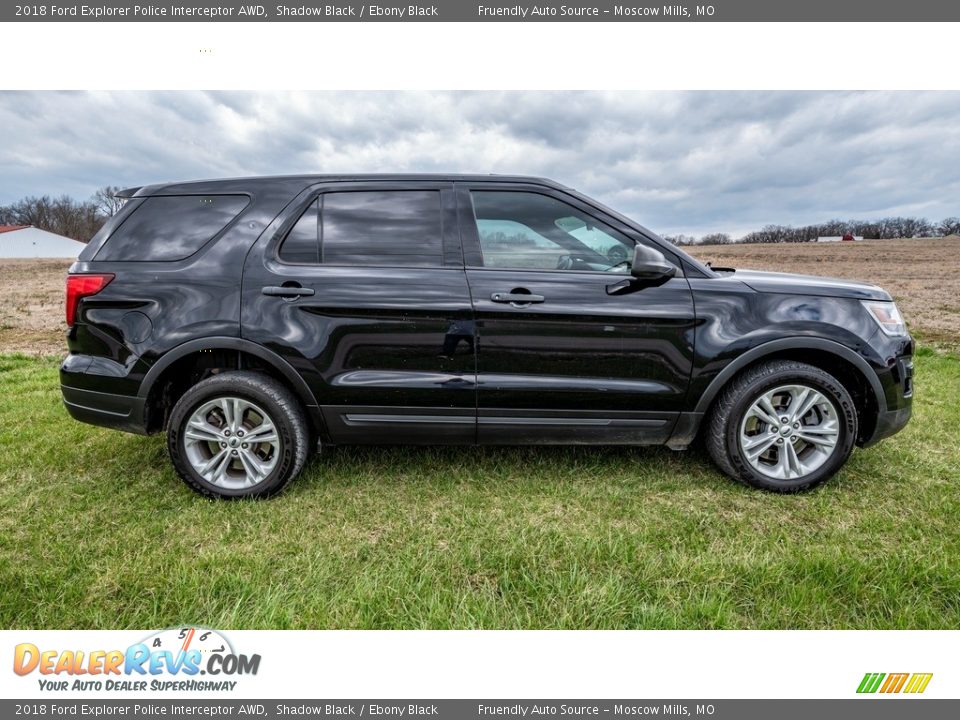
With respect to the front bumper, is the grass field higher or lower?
lower

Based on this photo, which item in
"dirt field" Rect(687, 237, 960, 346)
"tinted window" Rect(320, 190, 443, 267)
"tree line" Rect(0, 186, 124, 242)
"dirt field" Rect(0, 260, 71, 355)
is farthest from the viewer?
"tree line" Rect(0, 186, 124, 242)

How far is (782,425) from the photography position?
278cm

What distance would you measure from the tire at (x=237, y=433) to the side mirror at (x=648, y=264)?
2.05 meters

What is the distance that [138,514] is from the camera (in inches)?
100

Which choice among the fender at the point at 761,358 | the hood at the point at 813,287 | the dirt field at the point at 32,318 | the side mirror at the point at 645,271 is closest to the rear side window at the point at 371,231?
the side mirror at the point at 645,271

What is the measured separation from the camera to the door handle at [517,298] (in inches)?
104

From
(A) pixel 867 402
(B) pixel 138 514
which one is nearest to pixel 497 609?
(B) pixel 138 514

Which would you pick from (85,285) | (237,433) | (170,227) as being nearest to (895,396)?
(237,433)

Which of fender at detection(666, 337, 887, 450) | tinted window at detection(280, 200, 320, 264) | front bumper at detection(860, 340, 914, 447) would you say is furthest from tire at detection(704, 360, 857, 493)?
tinted window at detection(280, 200, 320, 264)

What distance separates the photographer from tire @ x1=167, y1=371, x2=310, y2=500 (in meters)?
Result: 2.66

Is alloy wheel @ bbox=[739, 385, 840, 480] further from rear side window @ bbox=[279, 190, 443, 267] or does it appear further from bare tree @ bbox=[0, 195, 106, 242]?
bare tree @ bbox=[0, 195, 106, 242]

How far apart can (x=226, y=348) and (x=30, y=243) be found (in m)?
42.4

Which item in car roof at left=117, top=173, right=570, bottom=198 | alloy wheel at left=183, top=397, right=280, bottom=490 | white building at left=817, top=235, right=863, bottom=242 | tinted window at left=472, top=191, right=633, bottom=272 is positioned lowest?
alloy wheel at left=183, top=397, right=280, bottom=490

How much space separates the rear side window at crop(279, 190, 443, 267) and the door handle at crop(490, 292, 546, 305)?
15.5 inches
